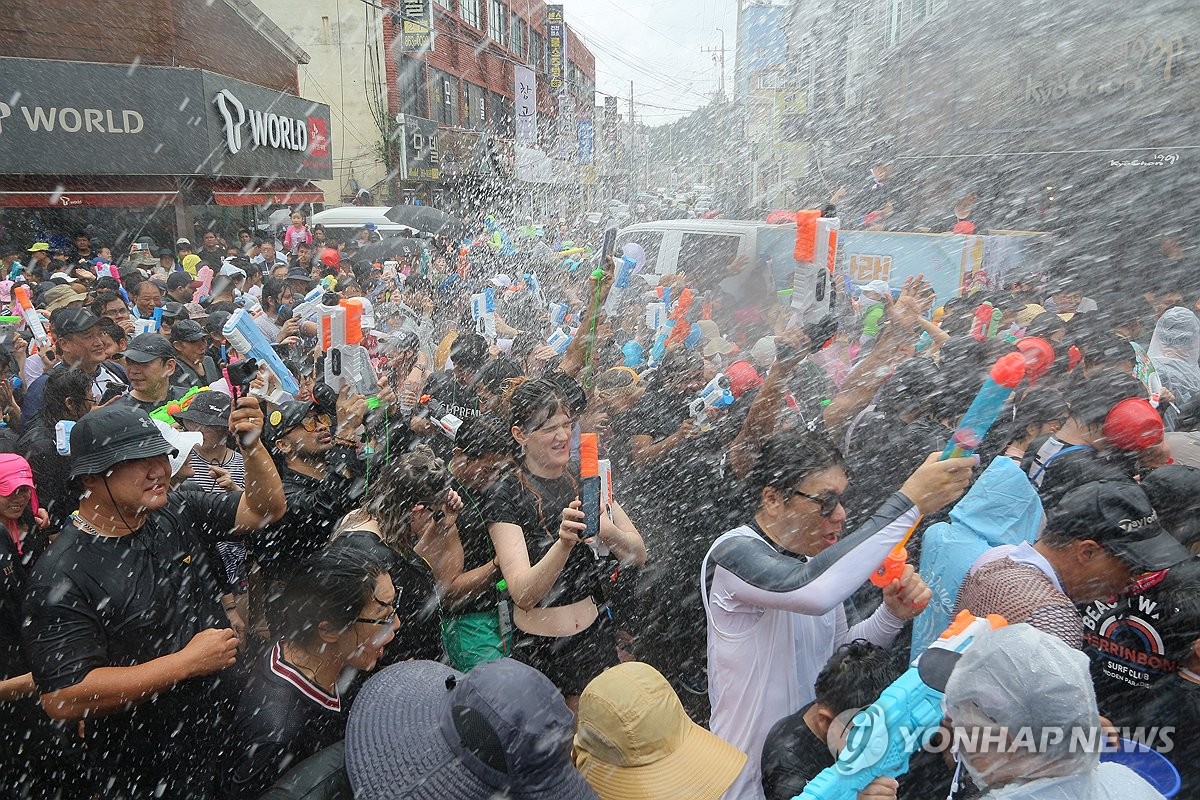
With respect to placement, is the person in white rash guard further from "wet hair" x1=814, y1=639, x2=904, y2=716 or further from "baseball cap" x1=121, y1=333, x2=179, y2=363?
"baseball cap" x1=121, y1=333, x2=179, y2=363

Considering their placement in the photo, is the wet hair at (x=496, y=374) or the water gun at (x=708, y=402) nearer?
the water gun at (x=708, y=402)

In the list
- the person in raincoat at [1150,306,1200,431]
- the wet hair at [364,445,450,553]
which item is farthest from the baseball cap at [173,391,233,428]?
the person in raincoat at [1150,306,1200,431]

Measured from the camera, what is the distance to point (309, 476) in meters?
3.23

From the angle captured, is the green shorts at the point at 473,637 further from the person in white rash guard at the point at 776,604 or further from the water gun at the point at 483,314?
the water gun at the point at 483,314

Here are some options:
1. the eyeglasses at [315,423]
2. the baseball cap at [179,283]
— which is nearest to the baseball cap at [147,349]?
the eyeglasses at [315,423]

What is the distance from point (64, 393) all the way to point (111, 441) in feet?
6.44

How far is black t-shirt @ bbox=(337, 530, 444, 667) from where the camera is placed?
101 inches

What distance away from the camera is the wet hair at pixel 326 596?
6.46 feet

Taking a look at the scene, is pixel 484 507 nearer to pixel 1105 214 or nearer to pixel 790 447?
pixel 790 447

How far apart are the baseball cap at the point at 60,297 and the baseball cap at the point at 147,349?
2.85 metres

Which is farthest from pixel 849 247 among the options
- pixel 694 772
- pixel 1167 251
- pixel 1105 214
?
pixel 694 772

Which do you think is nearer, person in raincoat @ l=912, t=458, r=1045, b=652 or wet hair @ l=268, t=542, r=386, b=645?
wet hair @ l=268, t=542, r=386, b=645

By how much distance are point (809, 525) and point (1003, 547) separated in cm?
58

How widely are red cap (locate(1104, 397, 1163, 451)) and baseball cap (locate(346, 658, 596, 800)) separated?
9.98ft
